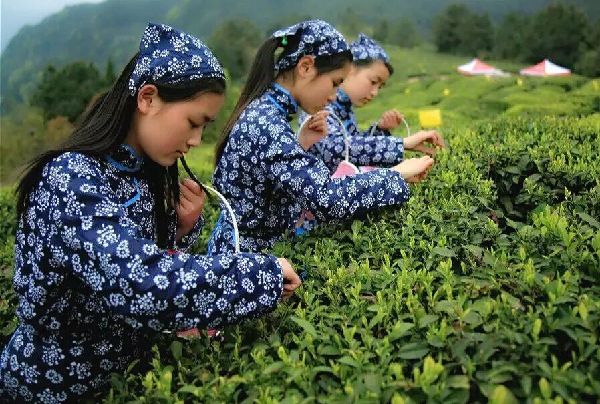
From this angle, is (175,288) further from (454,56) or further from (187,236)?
(454,56)

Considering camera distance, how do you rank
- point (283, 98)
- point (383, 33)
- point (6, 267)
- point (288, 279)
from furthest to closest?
point (383, 33)
point (6, 267)
point (283, 98)
point (288, 279)

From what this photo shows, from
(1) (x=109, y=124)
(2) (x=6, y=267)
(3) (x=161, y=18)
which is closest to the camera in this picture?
(1) (x=109, y=124)

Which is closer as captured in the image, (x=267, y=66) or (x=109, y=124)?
(x=109, y=124)

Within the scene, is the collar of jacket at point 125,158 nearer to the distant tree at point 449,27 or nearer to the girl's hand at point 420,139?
the girl's hand at point 420,139

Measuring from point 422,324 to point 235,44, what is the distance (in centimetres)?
5766

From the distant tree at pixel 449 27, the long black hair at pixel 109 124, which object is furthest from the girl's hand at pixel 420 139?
the distant tree at pixel 449 27

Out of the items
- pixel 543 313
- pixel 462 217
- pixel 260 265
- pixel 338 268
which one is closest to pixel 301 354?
pixel 260 265

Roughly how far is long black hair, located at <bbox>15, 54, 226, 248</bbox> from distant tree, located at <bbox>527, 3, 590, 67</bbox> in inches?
1666

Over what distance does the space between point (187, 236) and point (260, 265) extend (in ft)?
3.11

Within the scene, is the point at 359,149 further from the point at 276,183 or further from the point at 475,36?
the point at 475,36

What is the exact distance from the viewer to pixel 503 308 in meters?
1.62

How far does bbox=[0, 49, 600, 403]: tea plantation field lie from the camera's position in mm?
1413

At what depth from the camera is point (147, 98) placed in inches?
80.2

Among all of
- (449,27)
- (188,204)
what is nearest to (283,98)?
(188,204)
